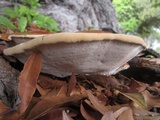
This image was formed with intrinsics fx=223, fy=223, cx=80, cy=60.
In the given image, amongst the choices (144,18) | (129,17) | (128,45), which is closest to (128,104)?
(128,45)

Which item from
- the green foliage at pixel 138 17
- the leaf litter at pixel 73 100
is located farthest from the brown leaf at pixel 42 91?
the green foliage at pixel 138 17

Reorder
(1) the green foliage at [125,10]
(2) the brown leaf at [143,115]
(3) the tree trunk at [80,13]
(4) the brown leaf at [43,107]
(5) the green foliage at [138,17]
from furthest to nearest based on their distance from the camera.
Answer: (1) the green foliage at [125,10] < (5) the green foliage at [138,17] < (3) the tree trunk at [80,13] < (2) the brown leaf at [143,115] < (4) the brown leaf at [43,107]

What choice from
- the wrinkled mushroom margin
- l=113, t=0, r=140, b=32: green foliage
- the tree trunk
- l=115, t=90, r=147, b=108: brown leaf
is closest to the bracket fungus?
the wrinkled mushroom margin

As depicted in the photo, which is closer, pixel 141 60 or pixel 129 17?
pixel 141 60

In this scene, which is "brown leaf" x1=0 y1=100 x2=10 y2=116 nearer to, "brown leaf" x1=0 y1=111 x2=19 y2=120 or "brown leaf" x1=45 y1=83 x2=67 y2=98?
"brown leaf" x1=0 y1=111 x2=19 y2=120

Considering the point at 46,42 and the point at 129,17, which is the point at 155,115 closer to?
the point at 46,42

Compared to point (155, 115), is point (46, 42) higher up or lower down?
higher up

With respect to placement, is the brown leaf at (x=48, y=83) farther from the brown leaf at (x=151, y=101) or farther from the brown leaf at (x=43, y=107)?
→ the brown leaf at (x=151, y=101)
